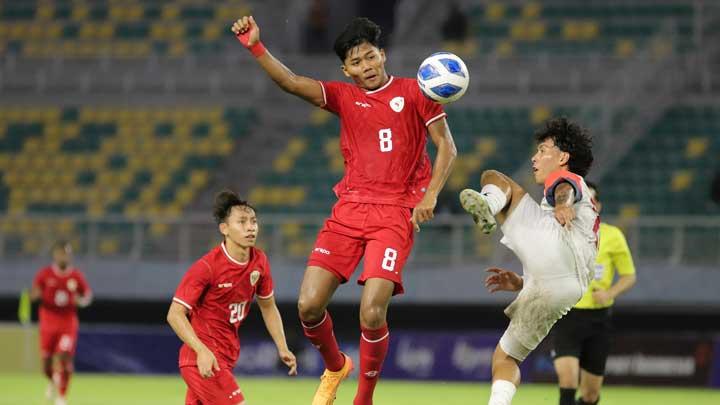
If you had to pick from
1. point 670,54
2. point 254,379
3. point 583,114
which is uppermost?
point 670,54

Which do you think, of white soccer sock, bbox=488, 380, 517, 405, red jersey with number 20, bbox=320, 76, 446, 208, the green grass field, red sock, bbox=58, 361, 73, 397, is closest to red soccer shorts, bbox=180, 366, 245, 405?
red jersey with number 20, bbox=320, 76, 446, 208

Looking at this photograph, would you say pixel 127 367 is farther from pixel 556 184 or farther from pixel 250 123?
pixel 556 184

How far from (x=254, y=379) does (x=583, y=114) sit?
686 centimetres

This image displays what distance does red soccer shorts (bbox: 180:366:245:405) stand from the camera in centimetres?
863

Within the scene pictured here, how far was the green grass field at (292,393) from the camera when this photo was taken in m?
16.3

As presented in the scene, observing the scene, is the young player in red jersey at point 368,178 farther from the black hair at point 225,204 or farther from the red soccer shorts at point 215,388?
the red soccer shorts at point 215,388

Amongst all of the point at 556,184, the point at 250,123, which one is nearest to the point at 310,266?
the point at 556,184

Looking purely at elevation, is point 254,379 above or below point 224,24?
below

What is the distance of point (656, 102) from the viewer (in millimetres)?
22891

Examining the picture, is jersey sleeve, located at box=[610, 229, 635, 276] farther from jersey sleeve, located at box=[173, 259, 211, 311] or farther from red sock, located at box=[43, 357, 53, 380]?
red sock, located at box=[43, 357, 53, 380]

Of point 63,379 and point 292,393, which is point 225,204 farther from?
point 292,393

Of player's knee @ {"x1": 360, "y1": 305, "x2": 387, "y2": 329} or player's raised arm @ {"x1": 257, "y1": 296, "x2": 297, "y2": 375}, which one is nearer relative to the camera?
player's knee @ {"x1": 360, "y1": 305, "x2": 387, "y2": 329}

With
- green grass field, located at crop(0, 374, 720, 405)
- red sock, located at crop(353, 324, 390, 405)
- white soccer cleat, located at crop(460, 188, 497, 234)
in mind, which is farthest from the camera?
green grass field, located at crop(0, 374, 720, 405)

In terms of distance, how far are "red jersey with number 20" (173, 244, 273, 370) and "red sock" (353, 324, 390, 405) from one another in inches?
34.3
